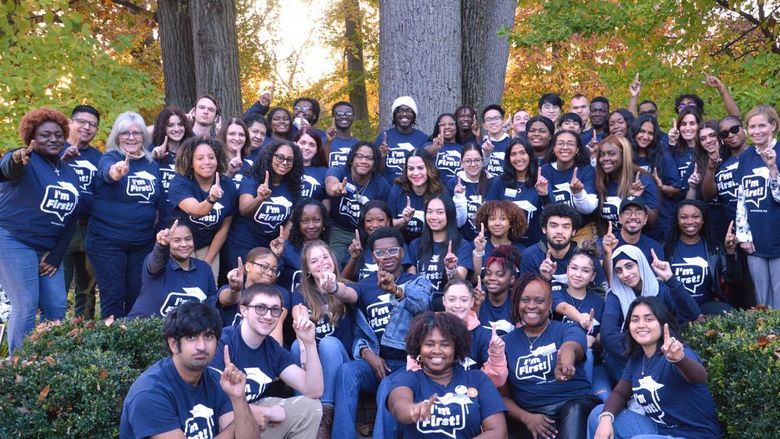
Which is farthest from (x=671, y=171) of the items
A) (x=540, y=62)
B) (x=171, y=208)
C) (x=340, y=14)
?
(x=340, y=14)

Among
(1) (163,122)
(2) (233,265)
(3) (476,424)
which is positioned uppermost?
(1) (163,122)

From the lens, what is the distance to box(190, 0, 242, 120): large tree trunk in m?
12.1

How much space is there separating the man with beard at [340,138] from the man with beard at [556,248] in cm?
258

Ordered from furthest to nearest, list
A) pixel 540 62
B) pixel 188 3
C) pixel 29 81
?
pixel 540 62 < pixel 188 3 < pixel 29 81

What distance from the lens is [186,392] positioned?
16.5 ft

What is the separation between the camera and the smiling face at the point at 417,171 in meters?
8.12

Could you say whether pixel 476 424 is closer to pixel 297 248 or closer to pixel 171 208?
pixel 297 248

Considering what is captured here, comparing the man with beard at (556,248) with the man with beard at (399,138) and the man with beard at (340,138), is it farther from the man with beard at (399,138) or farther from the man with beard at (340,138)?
the man with beard at (340,138)

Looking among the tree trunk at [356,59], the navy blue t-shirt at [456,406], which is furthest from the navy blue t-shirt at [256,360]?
the tree trunk at [356,59]

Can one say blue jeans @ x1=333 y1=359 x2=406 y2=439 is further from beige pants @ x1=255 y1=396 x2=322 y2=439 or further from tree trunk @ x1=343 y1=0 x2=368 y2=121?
tree trunk @ x1=343 y1=0 x2=368 y2=121

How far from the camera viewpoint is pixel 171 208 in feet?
25.5

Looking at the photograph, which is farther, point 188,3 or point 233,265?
point 188,3

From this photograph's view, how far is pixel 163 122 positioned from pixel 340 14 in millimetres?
16687

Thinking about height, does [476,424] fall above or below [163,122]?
below
